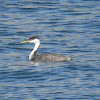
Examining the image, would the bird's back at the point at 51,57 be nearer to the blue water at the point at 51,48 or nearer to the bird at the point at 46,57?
the bird at the point at 46,57

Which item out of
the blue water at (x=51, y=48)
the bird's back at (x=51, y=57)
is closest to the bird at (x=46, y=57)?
the bird's back at (x=51, y=57)

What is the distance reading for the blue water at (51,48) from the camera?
17344 millimetres

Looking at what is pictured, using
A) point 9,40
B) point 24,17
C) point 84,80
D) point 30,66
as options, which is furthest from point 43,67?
point 24,17

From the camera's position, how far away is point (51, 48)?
2416 centimetres

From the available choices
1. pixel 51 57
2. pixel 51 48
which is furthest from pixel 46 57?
pixel 51 48

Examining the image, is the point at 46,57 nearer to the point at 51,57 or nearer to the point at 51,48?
the point at 51,57

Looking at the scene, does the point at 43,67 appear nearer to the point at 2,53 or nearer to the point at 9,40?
the point at 2,53

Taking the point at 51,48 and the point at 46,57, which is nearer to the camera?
the point at 46,57

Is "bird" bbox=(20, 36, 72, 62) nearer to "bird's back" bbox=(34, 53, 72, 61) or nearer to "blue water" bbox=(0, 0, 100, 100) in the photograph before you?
"bird's back" bbox=(34, 53, 72, 61)

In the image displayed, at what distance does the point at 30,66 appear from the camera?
2112cm

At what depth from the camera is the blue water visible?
56.9 feet

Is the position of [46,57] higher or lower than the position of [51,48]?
lower

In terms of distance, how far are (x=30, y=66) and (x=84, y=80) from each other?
3382mm

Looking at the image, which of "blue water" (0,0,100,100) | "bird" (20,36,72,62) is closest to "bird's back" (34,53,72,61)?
"bird" (20,36,72,62)
